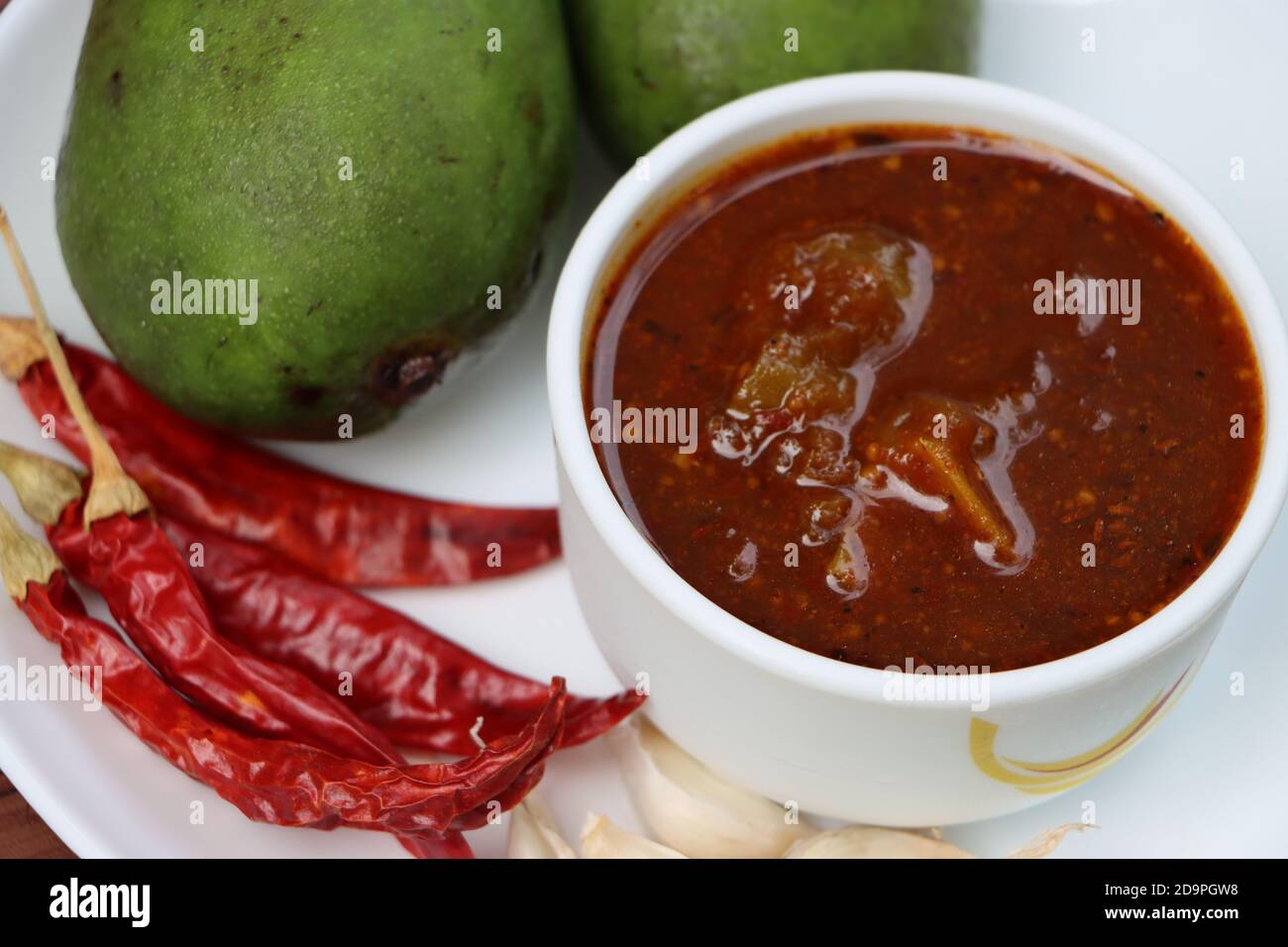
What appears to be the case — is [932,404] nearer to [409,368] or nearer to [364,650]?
[409,368]

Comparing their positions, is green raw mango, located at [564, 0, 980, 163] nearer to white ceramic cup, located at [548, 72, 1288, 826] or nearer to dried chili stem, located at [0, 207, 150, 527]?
white ceramic cup, located at [548, 72, 1288, 826]

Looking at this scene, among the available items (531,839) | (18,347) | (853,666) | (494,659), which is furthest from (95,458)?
(853,666)

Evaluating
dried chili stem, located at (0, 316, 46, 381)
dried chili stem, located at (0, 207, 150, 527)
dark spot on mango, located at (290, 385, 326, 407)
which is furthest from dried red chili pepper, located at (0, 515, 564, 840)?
dark spot on mango, located at (290, 385, 326, 407)

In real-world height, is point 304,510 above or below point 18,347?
below

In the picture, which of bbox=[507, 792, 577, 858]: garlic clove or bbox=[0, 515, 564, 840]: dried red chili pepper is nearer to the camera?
bbox=[0, 515, 564, 840]: dried red chili pepper

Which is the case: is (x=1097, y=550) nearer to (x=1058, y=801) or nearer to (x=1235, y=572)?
(x=1235, y=572)

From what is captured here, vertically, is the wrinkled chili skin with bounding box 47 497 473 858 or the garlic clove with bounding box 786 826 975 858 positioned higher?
the wrinkled chili skin with bounding box 47 497 473 858

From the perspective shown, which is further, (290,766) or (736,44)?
(736,44)
